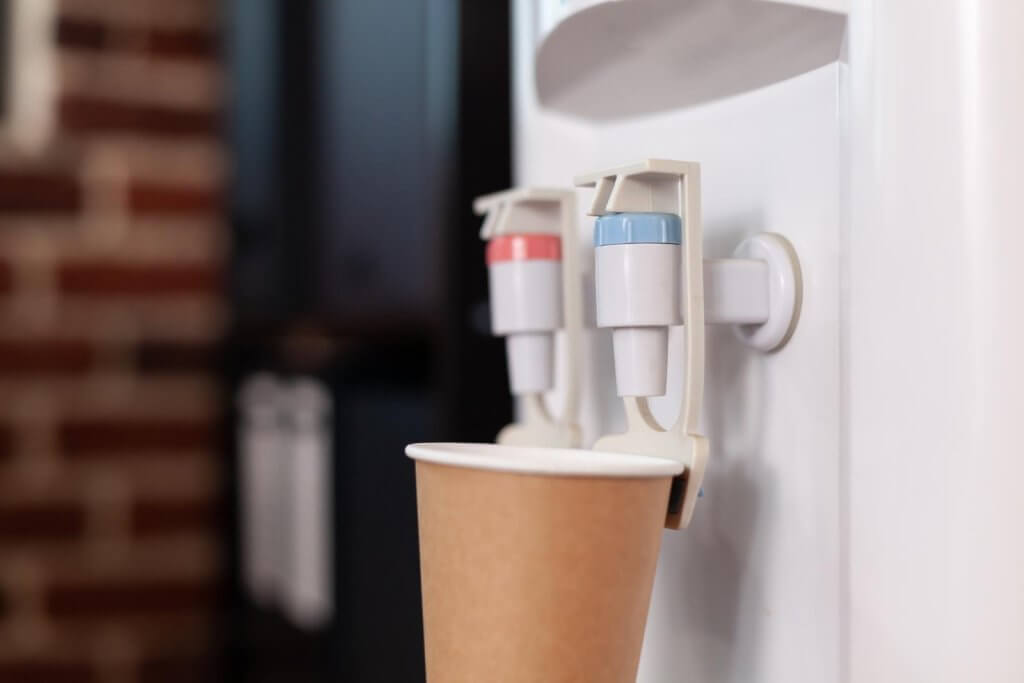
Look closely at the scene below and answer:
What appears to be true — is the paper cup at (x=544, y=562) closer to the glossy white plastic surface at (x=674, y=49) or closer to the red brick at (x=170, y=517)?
the glossy white plastic surface at (x=674, y=49)

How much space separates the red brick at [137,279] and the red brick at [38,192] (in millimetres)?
84

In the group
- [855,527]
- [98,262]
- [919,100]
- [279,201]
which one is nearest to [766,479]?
[855,527]

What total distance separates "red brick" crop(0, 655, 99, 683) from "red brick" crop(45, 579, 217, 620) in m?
0.06

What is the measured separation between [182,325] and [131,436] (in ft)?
0.56

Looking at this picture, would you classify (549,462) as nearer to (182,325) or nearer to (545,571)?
(545,571)

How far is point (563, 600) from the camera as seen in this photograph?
0.36 m

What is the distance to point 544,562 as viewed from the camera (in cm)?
36

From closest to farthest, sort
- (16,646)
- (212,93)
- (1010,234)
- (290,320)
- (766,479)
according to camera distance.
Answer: (1010,234) → (766,479) → (290,320) → (16,646) → (212,93)

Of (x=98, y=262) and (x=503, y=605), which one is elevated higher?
(x=98, y=262)

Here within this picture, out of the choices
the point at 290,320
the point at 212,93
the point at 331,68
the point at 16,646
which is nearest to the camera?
the point at 331,68

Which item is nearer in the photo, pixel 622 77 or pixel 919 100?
pixel 919 100

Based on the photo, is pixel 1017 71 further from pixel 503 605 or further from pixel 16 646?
pixel 16 646

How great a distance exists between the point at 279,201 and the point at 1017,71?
0.96 metres

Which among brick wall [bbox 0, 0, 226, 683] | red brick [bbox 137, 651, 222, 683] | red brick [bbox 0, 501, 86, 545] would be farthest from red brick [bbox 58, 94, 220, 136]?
red brick [bbox 137, 651, 222, 683]
